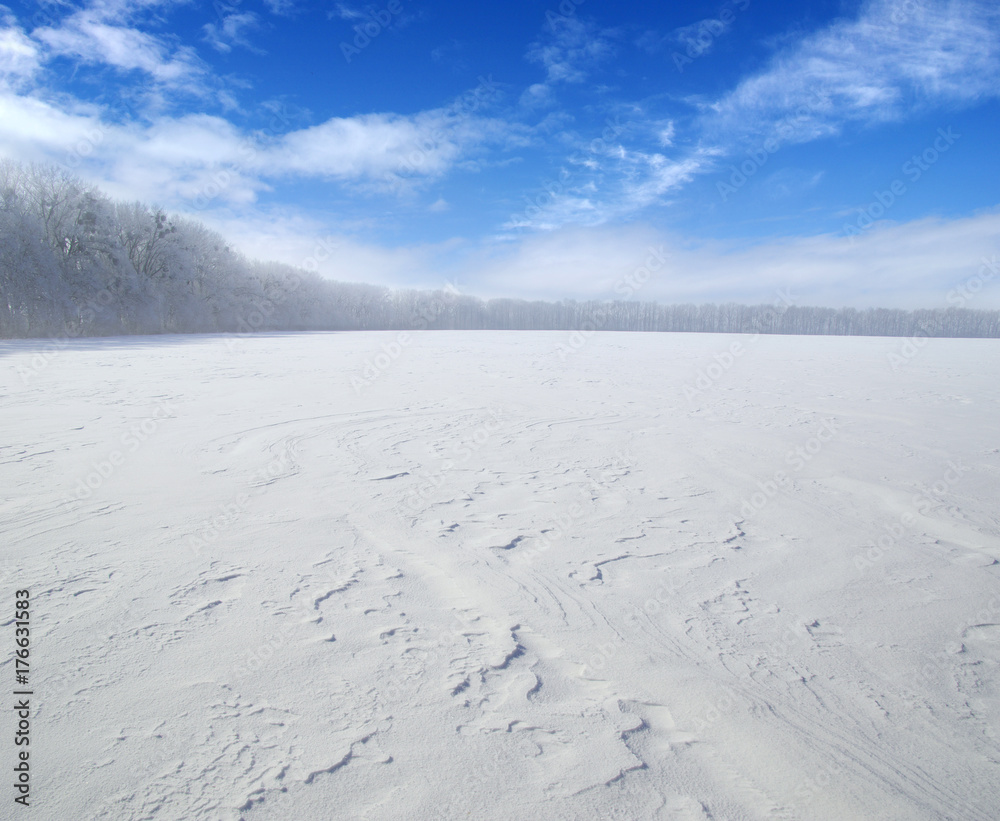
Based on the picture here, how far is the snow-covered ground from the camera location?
1.76 m

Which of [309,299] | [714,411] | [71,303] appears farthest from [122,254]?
[714,411]

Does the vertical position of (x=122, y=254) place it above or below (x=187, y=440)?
above

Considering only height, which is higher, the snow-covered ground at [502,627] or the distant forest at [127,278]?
the distant forest at [127,278]

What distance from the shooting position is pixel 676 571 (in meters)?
3.27

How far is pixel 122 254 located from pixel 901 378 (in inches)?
1752

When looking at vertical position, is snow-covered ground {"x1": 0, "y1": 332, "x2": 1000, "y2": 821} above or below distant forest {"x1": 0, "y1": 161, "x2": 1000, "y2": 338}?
below

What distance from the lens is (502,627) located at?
2.64m

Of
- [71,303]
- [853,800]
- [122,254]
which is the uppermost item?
[122,254]

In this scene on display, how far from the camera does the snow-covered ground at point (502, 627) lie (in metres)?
1.76

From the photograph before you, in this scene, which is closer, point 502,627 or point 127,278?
point 502,627

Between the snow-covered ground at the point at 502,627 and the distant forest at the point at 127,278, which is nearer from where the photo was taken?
the snow-covered ground at the point at 502,627

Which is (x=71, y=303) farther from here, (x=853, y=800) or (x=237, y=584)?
(x=853, y=800)

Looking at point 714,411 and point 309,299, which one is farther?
point 309,299

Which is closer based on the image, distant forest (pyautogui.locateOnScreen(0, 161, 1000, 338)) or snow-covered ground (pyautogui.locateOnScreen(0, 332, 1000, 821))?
snow-covered ground (pyautogui.locateOnScreen(0, 332, 1000, 821))
